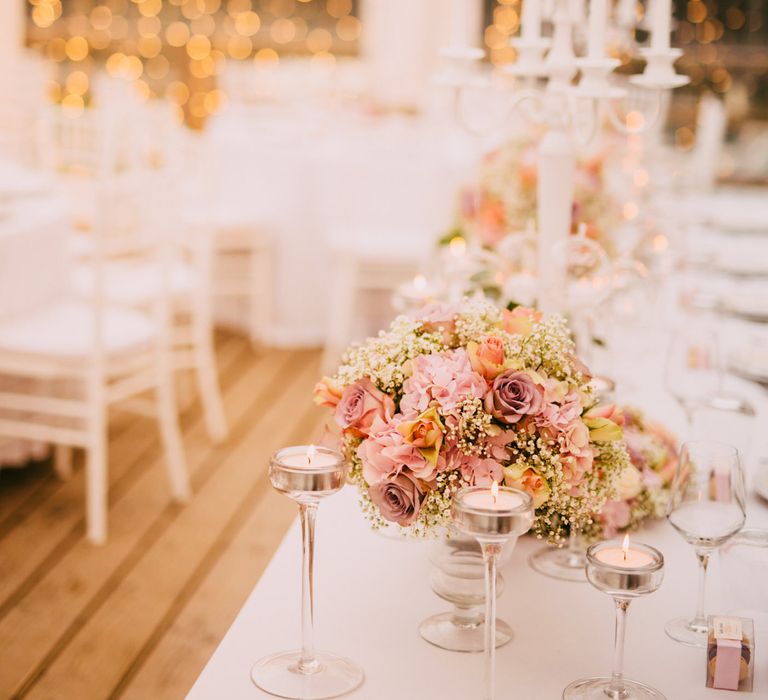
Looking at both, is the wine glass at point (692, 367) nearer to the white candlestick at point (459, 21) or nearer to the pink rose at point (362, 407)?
the white candlestick at point (459, 21)

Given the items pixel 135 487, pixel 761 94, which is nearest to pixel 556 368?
pixel 135 487

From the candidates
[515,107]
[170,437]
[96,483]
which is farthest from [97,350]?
[515,107]

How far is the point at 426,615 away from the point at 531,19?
3.47 feet

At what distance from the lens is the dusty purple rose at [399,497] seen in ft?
3.88

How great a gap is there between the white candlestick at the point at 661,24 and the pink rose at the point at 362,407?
0.86 metres

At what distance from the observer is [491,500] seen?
1047 mm

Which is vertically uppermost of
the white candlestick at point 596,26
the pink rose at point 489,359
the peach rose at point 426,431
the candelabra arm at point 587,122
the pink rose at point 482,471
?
the white candlestick at point 596,26

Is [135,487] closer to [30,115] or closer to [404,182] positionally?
[404,182]

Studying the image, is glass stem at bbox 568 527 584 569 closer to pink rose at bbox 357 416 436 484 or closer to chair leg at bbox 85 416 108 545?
pink rose at bbox 357 416 436 484

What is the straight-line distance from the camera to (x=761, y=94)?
747cm

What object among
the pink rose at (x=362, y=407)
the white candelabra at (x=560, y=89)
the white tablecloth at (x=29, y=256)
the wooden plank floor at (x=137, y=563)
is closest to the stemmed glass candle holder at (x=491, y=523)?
the pink rose at (x=362, y=407)

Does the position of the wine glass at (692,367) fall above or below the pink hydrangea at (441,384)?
below

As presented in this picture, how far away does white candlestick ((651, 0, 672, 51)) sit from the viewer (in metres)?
1.76

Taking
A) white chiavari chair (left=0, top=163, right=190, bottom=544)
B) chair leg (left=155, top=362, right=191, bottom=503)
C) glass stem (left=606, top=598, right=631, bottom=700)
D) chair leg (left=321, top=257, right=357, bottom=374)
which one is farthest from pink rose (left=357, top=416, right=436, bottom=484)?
chair leg (left=321, top=257, right=357, bottom=374)
